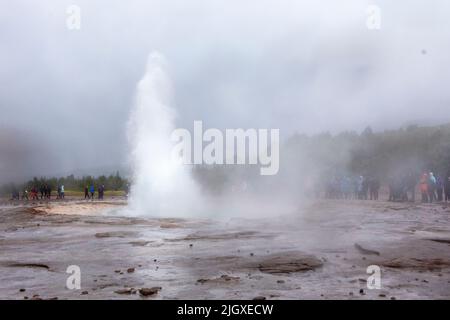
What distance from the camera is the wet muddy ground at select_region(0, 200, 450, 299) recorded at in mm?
5508

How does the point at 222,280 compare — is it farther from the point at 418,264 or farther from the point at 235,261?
the point at 418,264

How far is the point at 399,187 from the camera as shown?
81.6ft

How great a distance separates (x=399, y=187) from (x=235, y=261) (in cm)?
1952

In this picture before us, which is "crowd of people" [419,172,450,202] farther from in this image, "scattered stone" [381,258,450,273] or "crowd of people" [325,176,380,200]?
"scattered stone" [381,258,450,273]

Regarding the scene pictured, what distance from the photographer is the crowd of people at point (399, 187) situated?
22594 millimetres

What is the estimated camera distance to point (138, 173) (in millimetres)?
26203

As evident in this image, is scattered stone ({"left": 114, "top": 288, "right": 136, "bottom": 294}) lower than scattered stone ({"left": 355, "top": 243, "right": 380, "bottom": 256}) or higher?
lower

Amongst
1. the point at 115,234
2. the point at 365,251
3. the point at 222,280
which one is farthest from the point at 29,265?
the point at 365,251

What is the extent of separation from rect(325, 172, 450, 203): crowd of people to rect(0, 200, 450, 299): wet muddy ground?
10.5 meters

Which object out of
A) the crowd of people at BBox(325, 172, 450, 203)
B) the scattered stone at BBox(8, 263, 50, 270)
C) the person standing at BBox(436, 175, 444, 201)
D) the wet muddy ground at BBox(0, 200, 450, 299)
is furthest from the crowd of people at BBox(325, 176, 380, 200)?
the scattered stone at BBox(8, 263, 50, 270)

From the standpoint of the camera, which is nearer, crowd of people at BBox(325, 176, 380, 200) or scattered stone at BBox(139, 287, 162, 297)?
scattered stone at BBox(139, 287, 162, 297)
